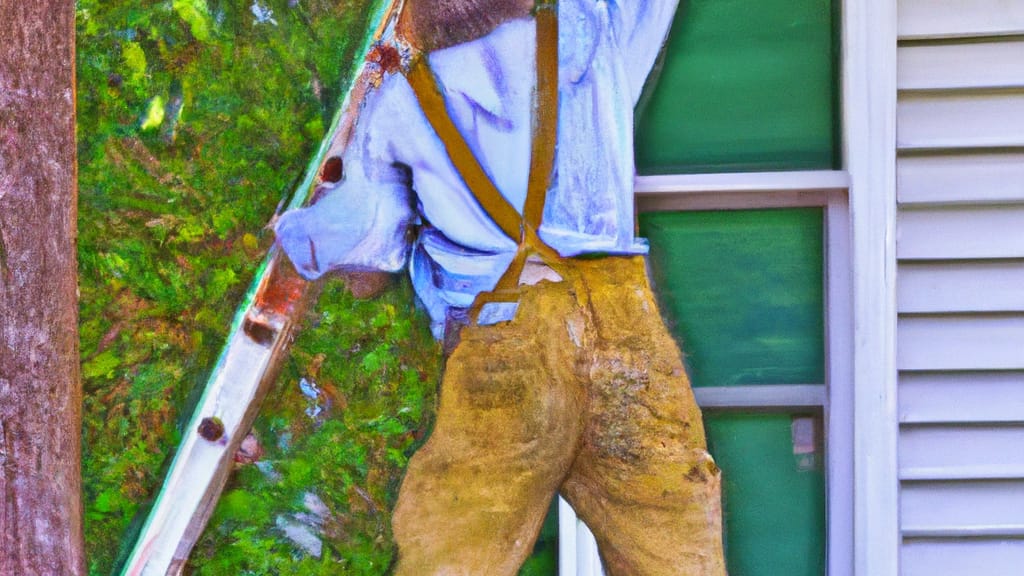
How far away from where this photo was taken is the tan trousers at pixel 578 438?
1995 mm

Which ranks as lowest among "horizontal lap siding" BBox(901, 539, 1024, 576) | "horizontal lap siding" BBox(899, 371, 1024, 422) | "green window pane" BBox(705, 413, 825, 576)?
"horizontal lap siding" BBox(901, 539, 1024, 576)

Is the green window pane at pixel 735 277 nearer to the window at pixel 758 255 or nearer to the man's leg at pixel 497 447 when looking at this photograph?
the window at pixel 758 255

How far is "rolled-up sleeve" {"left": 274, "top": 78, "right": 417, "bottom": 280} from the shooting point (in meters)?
2.03

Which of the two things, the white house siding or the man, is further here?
the white house siding

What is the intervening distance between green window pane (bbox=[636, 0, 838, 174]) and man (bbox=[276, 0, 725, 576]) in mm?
135

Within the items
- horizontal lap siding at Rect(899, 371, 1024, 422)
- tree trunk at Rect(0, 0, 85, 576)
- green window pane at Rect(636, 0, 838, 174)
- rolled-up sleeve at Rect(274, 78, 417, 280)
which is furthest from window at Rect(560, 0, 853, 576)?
tree trunk at Rect(0, 0, 85, 576)

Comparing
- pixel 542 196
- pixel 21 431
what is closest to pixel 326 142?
pixel 542 196

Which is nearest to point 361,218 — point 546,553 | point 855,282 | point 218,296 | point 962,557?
point 218,296

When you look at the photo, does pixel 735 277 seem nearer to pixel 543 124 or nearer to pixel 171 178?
pixel 543 124

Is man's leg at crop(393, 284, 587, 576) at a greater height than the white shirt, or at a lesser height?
lesser

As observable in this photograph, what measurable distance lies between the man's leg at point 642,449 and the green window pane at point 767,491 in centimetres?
16

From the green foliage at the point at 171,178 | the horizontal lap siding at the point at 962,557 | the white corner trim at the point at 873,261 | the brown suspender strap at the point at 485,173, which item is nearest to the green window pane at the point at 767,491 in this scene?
the white corner trim at the point at 873,261

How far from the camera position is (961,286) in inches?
84.2

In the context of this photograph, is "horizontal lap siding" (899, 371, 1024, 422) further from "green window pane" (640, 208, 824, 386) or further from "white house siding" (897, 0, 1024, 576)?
"green window pane" (640, 208, 824, 386)
